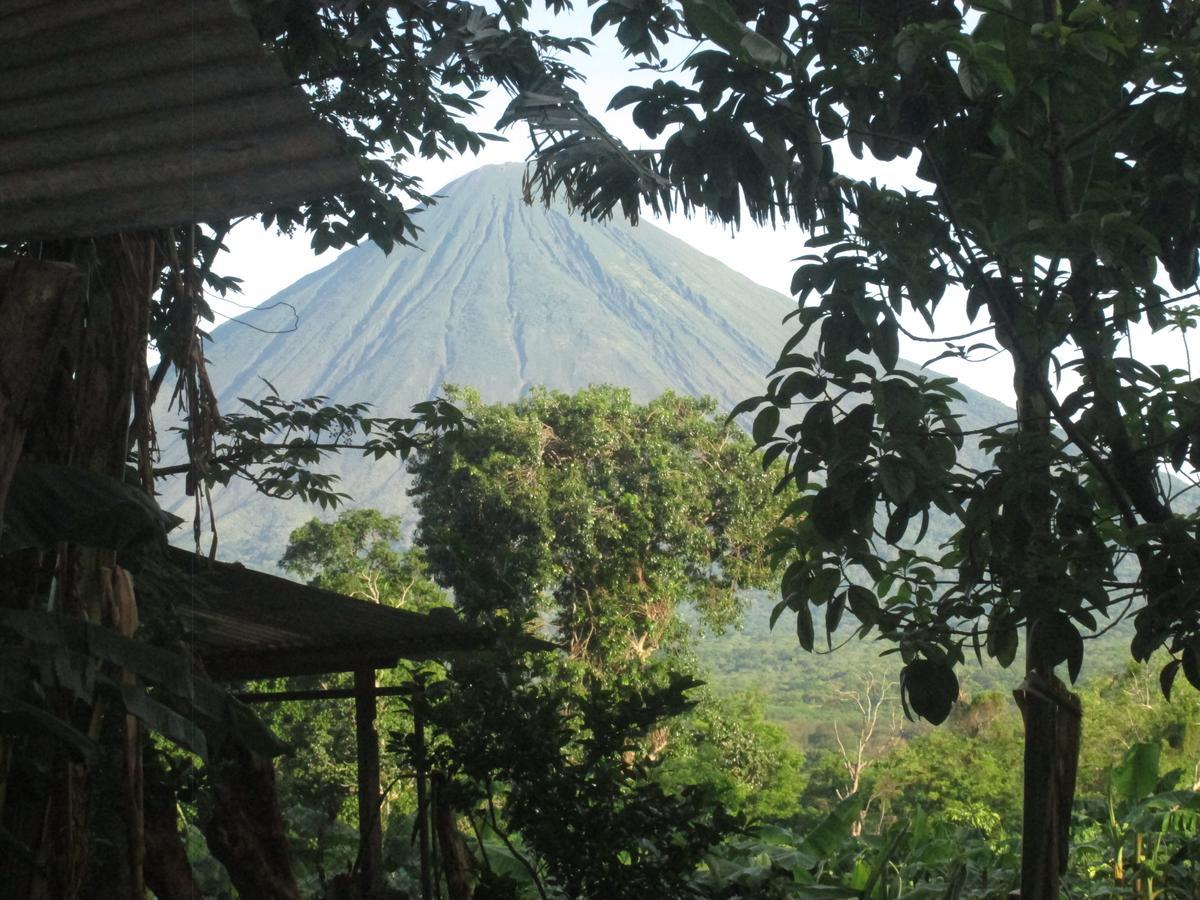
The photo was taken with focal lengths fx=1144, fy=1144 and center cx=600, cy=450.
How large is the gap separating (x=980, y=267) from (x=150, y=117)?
1.42 meters

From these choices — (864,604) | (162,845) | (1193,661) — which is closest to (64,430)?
(162,845)

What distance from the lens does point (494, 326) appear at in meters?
101

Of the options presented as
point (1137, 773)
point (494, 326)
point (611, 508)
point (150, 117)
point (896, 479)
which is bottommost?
point (1137, 773)

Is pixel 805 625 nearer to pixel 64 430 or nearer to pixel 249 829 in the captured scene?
pixel 249 829

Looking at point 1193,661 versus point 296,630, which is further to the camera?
point 296,630

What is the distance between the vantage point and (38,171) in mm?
1375

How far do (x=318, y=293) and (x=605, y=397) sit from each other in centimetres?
9651

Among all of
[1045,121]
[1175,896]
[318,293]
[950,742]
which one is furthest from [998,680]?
[318,293]

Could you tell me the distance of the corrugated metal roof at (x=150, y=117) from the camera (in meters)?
1.29

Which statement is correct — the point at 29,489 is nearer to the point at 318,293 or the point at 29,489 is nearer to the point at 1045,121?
the point at 1045,121

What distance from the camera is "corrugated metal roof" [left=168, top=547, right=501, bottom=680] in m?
3.49

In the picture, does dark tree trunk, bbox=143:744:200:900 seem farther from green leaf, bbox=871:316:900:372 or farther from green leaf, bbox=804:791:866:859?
green leaf, bbox=804:791:866:859

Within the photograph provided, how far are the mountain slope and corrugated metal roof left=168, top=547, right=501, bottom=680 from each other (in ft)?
268

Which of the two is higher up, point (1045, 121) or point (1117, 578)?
point (1045, 121)
